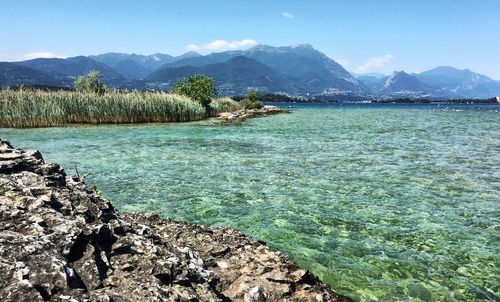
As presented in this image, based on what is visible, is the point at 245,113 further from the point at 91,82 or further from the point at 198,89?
the point at 91,82

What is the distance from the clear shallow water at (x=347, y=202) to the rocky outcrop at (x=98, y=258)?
153 centimetres

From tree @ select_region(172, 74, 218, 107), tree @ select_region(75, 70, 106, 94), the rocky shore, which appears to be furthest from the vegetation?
tree @ select_region(75, 70, 106, 94)

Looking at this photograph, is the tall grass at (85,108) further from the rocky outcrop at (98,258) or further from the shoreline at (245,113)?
the rocky outcrop at (98,258)

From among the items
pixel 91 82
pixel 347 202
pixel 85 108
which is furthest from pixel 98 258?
pixel 91 82

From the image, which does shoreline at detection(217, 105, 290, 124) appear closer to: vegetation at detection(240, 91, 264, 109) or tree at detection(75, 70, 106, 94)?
vegetation at detection(240, 91, 264, 109)

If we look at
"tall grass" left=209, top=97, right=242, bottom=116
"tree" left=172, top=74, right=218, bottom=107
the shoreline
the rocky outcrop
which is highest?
"tree" left=172, top=74, right=218, bottom=107

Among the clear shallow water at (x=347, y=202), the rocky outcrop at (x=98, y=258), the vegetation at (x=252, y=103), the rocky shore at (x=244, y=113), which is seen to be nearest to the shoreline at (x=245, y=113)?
the rocky shore at (x=244, y=113)

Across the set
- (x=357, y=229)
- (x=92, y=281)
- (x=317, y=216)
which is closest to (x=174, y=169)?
(x=317, y=216)

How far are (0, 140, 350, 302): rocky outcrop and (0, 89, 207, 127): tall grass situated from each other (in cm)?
3792

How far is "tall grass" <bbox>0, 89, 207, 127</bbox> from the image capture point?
4003 cm

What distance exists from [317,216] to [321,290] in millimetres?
4728

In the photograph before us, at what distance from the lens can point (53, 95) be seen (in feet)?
138

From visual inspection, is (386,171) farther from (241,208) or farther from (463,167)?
(241,208)

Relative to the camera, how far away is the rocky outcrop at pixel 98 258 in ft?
12.9
